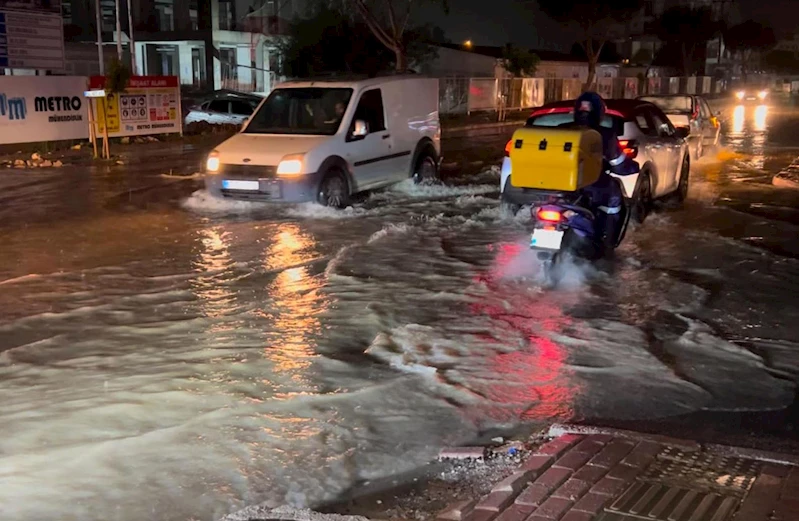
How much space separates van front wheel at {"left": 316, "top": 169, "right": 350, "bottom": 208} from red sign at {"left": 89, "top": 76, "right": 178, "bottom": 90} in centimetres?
1142

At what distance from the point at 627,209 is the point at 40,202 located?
9253 millimetres

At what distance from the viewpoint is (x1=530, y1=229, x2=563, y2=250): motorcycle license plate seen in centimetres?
826

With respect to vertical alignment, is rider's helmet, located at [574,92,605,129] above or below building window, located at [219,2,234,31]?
below

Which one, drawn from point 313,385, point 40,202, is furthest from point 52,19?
point 313,385

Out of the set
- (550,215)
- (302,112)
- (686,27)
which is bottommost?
(550,215)

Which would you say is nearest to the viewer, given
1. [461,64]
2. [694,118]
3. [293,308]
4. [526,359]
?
[526,359]

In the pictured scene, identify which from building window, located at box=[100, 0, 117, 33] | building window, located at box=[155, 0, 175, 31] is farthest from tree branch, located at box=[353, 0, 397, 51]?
building window, located at box=[100, 0, 117, 33]

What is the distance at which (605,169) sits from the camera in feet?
28.7

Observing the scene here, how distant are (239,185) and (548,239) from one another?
18.4 feet

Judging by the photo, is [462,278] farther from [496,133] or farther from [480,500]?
[496,133]

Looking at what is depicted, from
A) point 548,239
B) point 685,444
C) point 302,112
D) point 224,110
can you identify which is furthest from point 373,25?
point 685,444

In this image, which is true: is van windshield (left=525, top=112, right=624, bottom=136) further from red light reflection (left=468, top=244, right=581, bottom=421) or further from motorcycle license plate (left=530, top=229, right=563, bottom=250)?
red light reflection (left=468, top=244, right=581, bottom=421)

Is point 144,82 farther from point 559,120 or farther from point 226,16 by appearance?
point 226,16

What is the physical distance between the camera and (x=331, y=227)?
11.6m
